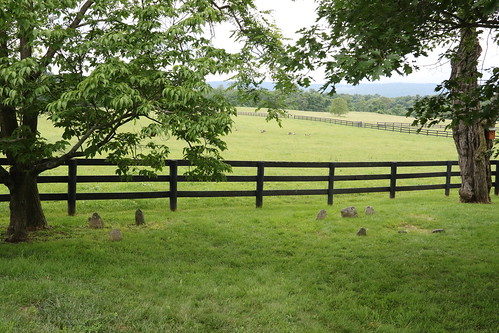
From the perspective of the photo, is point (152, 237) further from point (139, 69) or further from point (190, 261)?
point (139, 69)

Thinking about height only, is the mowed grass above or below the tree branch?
below

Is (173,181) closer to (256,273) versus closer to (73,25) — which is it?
(73,25)

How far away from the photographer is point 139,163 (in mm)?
9109

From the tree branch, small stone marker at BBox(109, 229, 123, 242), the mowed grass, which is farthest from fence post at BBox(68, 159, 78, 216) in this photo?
the tree branch

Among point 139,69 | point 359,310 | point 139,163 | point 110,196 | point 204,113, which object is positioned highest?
point 139,69

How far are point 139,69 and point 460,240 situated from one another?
7.07 m

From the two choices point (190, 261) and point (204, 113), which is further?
point (190, 261)

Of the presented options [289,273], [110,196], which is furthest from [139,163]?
[289,273]

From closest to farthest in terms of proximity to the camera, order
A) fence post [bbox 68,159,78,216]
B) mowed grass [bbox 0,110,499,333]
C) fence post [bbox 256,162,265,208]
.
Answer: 1. mowed grass [bbox 0,110,499,333]
2. fence post [bbox 68,159,78,216]
3. fence post [bbox 256,162,265,208]

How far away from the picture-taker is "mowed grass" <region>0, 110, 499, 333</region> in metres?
4.95

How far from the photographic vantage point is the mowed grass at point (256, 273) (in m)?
4.95

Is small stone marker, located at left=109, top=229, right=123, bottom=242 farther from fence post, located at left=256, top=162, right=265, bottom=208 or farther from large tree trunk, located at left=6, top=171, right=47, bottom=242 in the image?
fence post, located at left=256, top=162, right=265, bottom=208

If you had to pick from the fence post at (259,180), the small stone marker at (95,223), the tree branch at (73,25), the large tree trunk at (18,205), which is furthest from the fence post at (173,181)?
the tree branch at (73,25)

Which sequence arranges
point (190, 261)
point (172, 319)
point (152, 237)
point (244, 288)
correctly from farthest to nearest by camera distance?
point (152, 237) < point (190, 261) < point (244, 288) < point (172, 319)
